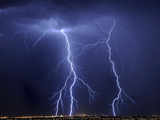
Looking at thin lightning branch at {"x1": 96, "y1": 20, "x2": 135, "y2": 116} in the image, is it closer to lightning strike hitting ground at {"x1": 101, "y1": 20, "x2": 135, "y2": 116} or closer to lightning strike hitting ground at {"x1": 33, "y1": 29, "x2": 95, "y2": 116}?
lightning strike hitting ground at {"x1": 101, "y1": 20, "x2": 135, "y2": 116}

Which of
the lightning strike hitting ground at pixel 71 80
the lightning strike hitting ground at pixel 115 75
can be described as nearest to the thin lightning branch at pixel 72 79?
the lightning strike hitting ground at pixel 71 80

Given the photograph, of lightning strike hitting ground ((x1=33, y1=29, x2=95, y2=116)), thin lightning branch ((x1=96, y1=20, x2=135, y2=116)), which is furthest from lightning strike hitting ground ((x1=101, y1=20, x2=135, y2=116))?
lightning strike hitting ground ((x1=33, y1=29, x2=95, y2=116))

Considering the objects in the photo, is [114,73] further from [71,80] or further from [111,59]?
[71,80]

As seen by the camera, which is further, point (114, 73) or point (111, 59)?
point (111, 59)

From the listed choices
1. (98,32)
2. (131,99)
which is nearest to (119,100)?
(131,99)


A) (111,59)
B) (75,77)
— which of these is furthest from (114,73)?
(75,77)

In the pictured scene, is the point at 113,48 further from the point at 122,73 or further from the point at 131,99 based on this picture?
the point at 131,99

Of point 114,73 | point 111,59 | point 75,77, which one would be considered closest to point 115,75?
point 114,73

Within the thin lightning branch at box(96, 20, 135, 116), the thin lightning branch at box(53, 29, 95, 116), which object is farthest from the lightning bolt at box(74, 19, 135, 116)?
the thin lightning branch at box(53, 29, 95, 116)

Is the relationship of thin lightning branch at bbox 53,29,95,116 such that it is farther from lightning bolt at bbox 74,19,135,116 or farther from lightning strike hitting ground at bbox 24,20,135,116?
lightning bolt at bbox 74,19,135,116

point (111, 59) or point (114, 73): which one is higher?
point (111, 59)

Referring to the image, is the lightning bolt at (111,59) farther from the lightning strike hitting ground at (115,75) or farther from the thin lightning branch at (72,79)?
the thin lightning branch at (72,79)

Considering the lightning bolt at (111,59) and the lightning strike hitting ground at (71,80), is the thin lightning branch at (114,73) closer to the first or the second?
the lightning bolt at (111,59)

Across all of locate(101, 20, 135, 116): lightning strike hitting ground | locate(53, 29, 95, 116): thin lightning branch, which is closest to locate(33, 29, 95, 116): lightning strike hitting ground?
locate(53, 29, 95, 116): thin lightning branch
